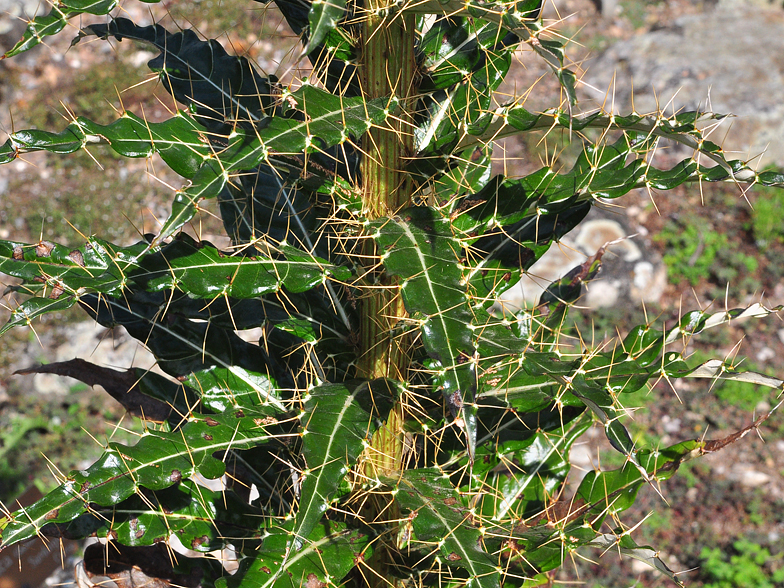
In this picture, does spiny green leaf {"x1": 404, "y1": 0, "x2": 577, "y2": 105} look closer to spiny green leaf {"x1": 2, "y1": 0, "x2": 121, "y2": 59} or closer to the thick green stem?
the thick green stem

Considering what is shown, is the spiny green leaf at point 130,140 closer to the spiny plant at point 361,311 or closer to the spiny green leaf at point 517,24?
the spiny plant at point 361,311

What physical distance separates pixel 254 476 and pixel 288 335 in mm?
317

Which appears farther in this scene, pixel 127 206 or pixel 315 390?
pixel 127 206

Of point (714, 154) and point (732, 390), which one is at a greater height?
point (714, 154)

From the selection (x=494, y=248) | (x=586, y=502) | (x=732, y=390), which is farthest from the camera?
(x=732, y=390)

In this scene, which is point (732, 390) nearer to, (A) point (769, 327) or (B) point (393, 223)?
(A) point (769, 327)

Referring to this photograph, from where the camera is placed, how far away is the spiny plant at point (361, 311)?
929mm

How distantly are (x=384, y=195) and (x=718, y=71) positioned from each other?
634 centimetres

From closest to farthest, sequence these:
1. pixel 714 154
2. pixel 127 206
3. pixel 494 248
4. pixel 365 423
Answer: pixel 714 154 → pixel 365 423 → pixel 494 248 → pixel 127 206

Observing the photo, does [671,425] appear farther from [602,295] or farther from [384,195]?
[384,195]

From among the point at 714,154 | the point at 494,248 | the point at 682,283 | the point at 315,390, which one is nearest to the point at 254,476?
the point at 315,390

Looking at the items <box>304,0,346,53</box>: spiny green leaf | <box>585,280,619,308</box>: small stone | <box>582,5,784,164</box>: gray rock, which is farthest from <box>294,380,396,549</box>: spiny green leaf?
<box>582,5,784,164</box>: gray rock

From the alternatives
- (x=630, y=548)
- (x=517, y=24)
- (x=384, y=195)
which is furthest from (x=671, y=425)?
(x=517, y=24)

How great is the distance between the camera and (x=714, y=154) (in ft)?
3.21
